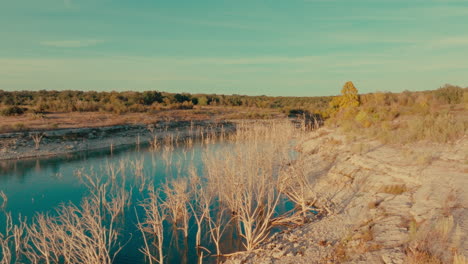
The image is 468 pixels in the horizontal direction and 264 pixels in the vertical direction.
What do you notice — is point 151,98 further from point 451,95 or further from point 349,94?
point 451,95

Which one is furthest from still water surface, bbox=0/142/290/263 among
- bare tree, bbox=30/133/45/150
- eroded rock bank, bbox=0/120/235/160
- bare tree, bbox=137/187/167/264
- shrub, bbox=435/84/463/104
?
shrub, bbox=435/84/463/104

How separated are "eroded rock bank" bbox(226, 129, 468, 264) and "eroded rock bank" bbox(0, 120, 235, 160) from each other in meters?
18.7

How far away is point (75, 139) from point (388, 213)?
2718 centimetres

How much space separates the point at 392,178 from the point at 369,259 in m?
6.52

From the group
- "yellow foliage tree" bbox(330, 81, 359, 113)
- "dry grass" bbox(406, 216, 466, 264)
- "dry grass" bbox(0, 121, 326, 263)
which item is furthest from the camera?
"yellow foliage tree" bbox(330, 81, 359, 113)

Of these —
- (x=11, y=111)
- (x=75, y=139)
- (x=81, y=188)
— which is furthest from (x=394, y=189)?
(x=11, y=111)

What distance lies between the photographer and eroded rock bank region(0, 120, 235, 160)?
2415cm

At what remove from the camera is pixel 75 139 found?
28406 millimetres

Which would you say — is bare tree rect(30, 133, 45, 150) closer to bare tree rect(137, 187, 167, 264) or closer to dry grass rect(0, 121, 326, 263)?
dry grass rect(0, 121, 326, 263)

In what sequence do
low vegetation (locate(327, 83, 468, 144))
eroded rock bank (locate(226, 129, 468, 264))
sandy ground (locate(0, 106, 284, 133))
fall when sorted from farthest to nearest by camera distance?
sandy ground (locate(0, 106, 284, 133)), low vegetation (locate(327, 83, 468, 144)), eroded rock bank (locate(226, 129, 468, 264))

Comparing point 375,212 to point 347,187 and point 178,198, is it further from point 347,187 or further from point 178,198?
point 178,198

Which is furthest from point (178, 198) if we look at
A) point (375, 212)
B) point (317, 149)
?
point (317, 149)

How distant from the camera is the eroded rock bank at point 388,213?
284 inches

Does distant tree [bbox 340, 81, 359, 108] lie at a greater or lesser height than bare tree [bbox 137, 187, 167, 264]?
greater
